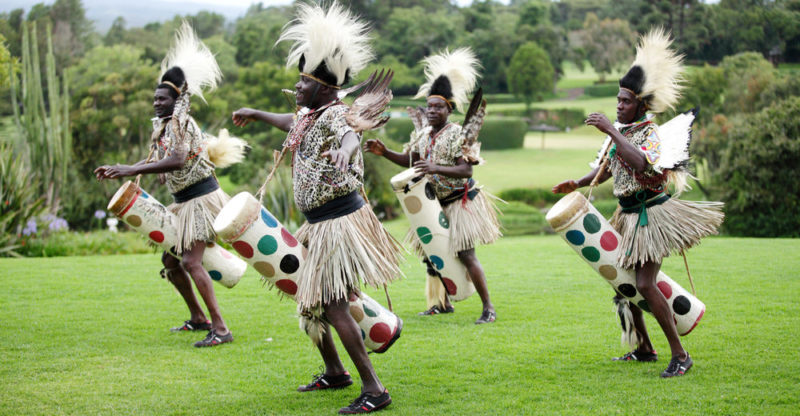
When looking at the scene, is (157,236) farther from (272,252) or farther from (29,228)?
(29,228)

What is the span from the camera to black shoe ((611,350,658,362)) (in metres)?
4.67

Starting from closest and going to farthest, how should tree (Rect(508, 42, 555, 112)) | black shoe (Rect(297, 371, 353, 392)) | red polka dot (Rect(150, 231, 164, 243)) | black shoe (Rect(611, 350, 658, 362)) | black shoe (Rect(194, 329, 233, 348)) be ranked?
1. black shoe (Rect(297, 371, 353, 392))
2. black shoe (Rect(611, 350, 658, 362))
3. black shoe (Rect(194, 329, 233, 348))
4. red polka dot (Rect(150, 231, 164, 243))
5. tree (Rect(508, 42, 555, 112))

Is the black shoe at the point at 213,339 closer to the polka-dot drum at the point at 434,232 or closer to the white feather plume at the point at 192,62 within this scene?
the polka-dot drum at the point at 434,232

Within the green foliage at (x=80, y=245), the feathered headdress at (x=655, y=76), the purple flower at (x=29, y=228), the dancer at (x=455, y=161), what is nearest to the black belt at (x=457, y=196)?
the dancer at (x=455, y=161)

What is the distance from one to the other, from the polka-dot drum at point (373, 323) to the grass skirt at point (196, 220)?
5.54ft

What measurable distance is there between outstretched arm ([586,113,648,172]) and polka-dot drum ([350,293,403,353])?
1.57m

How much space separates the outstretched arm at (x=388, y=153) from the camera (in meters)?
5.12

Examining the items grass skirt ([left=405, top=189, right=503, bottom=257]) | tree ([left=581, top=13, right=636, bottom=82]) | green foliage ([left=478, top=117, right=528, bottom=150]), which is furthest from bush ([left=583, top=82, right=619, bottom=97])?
grass skirt ([left=405, top=189, right=503, bottom=257])

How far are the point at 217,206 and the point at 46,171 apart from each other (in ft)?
25.4

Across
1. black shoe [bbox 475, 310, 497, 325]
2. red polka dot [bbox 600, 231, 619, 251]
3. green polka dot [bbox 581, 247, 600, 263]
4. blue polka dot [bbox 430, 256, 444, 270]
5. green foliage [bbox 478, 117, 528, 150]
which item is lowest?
green foliage [bbox 478, 117, 528, 150]

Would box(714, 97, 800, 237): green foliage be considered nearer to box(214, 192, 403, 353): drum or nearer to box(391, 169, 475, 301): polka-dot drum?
box(391, 169, 475, 301): polka-dot drum

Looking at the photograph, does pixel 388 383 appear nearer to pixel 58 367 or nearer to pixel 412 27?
pixel 58 367

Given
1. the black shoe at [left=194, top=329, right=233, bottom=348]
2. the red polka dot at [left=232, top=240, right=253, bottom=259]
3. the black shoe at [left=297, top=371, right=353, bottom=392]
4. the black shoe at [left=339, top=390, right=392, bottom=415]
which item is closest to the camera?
the black shoe at [left=339, top=390, right=392, bottom=415]

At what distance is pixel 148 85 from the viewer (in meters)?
19.6
